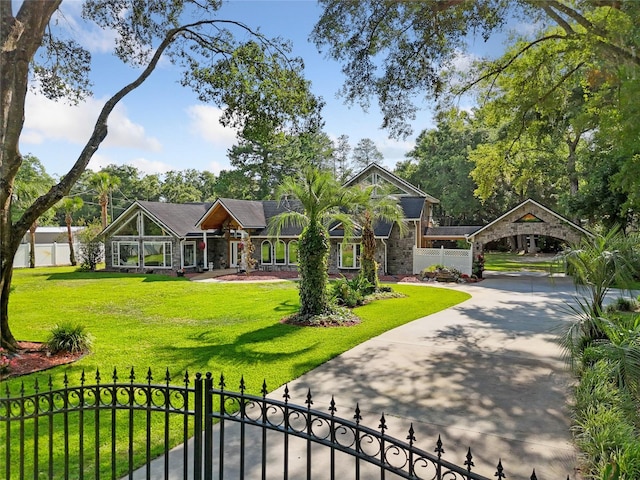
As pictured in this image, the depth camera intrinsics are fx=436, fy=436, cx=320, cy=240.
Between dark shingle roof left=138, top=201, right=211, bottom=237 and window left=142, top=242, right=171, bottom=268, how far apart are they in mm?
1194

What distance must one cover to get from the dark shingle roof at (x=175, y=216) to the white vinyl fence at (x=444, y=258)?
13863mm

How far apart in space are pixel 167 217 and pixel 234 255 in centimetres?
504

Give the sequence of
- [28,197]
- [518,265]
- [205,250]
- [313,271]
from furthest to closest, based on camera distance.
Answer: [518,265] → [28,197] → [205,250] → [313,271]

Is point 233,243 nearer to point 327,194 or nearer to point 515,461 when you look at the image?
point 327,194

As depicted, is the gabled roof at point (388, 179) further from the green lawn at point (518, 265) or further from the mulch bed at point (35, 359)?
the mulch bed at point (35, 359)

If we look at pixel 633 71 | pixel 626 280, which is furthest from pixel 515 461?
pixel 633 71

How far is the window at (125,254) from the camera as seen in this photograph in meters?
28.4

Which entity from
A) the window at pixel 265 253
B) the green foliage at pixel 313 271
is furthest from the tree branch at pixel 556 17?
the window at pixel 265 253

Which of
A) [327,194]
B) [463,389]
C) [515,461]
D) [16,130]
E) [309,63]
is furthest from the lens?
[327,194]

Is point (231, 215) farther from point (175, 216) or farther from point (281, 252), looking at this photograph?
point (175, 216)

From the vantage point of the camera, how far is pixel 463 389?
22.4ft

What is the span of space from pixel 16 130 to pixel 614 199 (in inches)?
931

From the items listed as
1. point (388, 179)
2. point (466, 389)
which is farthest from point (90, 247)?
point (466, 389)

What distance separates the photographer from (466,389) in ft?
22.4
